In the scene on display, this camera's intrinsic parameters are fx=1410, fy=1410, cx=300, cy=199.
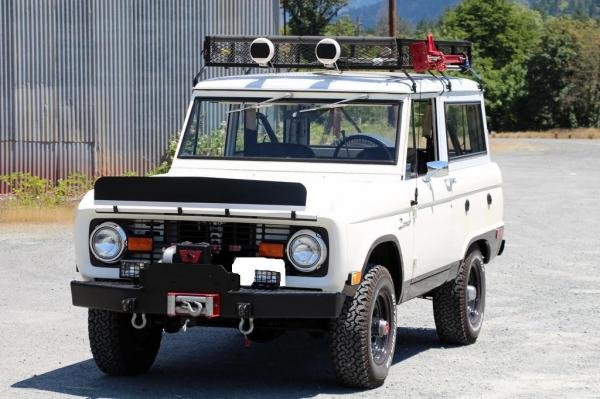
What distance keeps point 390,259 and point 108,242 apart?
78.0 inches

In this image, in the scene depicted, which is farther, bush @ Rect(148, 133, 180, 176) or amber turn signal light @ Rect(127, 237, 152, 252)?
bush @ Rect(148, 133, 180, 176)

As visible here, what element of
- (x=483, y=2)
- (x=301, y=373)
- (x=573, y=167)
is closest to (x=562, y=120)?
(x=483, y=2)

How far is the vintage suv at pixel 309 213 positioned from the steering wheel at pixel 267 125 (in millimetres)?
11

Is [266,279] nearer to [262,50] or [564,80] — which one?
[262,50]

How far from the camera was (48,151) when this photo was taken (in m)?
25.5

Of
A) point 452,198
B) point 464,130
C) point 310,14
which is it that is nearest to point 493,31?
point 310,14

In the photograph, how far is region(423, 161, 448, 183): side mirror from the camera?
10184mm

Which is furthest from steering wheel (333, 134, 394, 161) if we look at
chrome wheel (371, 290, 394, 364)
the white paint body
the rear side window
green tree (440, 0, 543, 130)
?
green tree (440, 0, 543, 130)

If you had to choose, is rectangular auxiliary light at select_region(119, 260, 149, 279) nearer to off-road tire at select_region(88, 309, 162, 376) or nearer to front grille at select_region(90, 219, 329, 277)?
front grille at select_region(90, 219, 329, 277)

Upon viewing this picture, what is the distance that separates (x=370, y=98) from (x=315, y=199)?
193 centimetres

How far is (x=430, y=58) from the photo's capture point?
1087 centimetres

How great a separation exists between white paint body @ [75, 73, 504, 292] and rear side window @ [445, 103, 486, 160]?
86 millimetres

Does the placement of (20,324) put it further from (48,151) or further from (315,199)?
(48,151)

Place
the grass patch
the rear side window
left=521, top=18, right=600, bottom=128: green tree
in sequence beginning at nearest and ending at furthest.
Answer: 1. the rear side window
2. the grass patch
3. left=521, top=18, right=600, bottom=128: green tree
